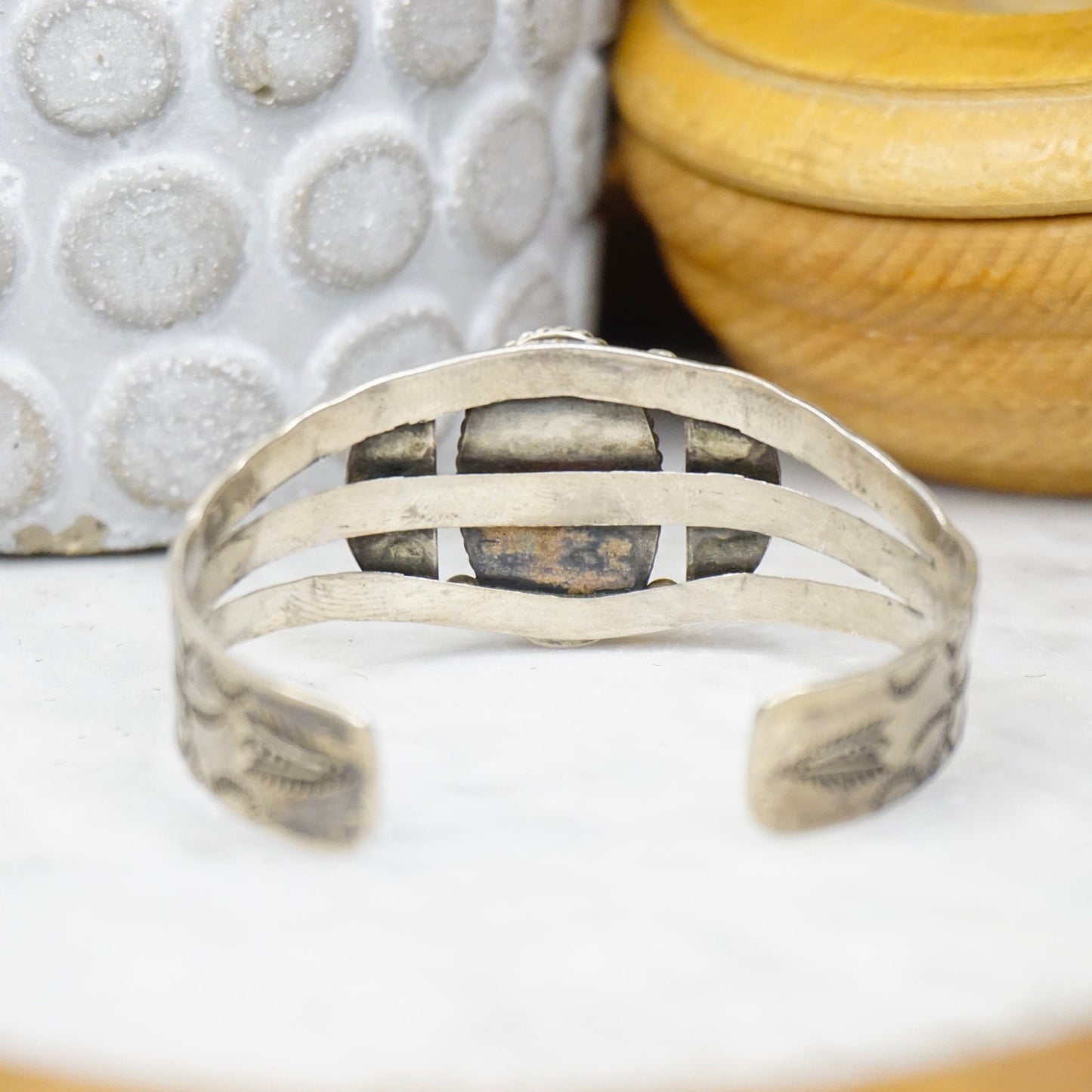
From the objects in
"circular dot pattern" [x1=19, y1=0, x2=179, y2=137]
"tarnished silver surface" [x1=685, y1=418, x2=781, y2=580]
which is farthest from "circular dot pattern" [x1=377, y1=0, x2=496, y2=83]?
"tarnished silver surface" [x1=685, y1=418, x2=781, y2=580]

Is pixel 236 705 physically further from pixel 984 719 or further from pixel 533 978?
pixel 984 719

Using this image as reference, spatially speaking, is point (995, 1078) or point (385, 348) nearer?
point (995, 1078)

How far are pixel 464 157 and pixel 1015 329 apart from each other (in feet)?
0.97

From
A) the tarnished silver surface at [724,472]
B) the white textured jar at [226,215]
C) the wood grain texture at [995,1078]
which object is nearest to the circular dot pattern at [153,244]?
the white textured jar at [226,215]

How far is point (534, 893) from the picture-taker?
1.62 feet

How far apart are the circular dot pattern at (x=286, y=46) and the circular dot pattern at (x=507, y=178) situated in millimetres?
92

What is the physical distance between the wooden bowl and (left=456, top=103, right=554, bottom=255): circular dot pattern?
0.22 ft

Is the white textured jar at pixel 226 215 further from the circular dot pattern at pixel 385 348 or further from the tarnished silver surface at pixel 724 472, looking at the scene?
the tarnished silver surface at pixel 724 472

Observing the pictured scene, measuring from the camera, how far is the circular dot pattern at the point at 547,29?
2.47 feet

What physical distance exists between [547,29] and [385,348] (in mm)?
191

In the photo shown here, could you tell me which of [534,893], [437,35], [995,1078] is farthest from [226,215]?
[995,1078]

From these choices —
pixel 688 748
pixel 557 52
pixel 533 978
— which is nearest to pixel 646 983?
pixel 533 978

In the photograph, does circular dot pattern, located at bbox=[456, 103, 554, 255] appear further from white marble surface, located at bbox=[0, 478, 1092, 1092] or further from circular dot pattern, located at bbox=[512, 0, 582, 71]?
white marble surface, located at bbox=[0, 478, 1092, 1092]

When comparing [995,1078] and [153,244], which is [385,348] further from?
[995,1078]
